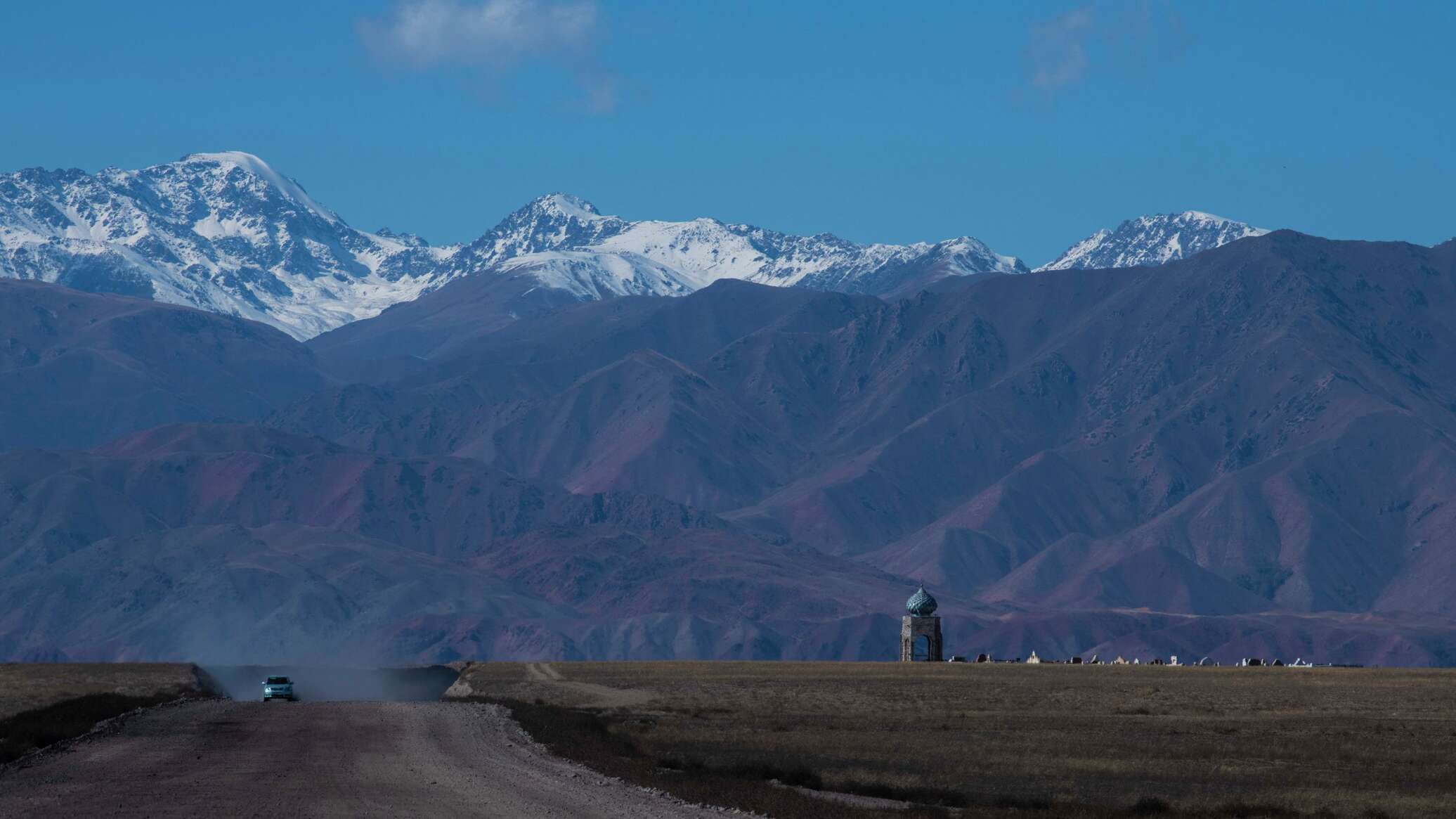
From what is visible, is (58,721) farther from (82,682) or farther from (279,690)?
(82,682)

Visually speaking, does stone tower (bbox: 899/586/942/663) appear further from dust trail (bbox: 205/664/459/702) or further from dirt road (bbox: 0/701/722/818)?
dirt road (bbox: 0/701/722/818)

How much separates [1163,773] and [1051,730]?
15.1 m

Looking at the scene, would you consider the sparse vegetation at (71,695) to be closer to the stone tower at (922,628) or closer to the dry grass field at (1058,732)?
the dry grass field at (1058,732)

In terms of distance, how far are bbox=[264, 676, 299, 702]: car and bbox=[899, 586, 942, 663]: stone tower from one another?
58771 millimetres

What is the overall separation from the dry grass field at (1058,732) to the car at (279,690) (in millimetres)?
9062

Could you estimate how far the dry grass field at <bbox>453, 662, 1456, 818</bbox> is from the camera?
51.6 metres

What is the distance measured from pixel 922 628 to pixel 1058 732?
7270 cm

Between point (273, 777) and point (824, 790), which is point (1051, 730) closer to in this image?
point (824, 790)

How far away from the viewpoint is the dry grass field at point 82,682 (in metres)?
86.4

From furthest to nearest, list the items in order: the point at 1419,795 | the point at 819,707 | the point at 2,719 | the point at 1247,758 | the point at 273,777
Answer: the point at 819,707 < the point at 2,719 < the point at 1247,758 < the point at 1419,795 < the point at 273,777

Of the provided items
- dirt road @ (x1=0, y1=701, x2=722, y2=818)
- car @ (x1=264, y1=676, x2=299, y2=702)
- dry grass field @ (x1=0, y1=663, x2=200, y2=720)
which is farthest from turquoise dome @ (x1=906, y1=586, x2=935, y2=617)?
dirt road @ (x1=0, y1=701, x2=722, y2=818)

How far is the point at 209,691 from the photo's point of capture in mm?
100000

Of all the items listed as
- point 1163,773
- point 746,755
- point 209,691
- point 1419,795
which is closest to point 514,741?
point 746,755

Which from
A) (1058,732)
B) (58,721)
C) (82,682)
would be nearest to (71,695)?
(82,682)
